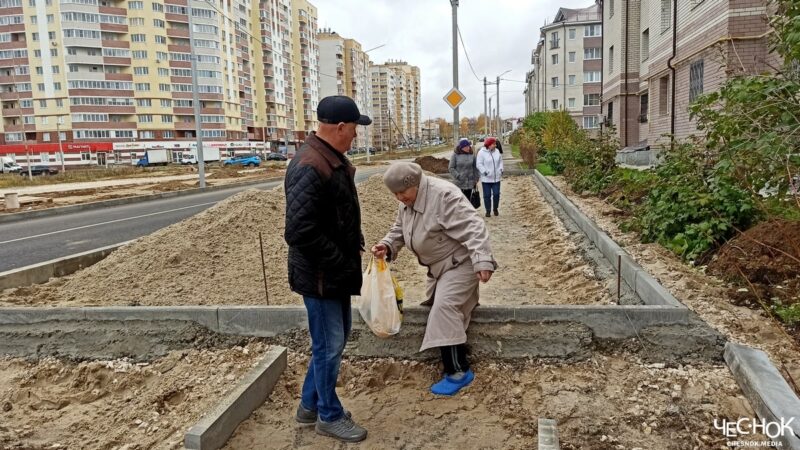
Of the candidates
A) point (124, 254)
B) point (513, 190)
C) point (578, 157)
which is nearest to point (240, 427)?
point (124, 254)

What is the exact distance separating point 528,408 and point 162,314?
2.93 m

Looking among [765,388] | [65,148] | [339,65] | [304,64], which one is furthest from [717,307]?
[339,65]

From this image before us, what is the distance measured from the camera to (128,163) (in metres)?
72.6

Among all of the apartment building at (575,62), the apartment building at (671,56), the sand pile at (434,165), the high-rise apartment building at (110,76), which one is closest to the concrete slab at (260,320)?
the apartment building at (671,56)

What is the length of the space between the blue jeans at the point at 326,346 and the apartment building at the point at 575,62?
199 feet

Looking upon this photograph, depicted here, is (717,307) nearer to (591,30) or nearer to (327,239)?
(327,239)

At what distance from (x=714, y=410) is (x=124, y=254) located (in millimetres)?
6754

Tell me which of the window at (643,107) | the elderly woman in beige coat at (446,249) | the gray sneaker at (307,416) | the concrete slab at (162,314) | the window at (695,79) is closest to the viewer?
the gray sneaker at (307,416)

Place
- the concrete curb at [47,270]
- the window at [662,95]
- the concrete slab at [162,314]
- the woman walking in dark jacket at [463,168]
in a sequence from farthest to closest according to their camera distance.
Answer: the window at [662,95] < the woman walking in dark jacket at [463,168] < the concrete curb at [47,270] < the concrete slab at [162,314]

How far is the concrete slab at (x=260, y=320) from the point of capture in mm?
4309

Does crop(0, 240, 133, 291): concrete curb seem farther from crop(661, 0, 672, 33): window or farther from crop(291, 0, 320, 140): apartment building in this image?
crop(291, 0, 320, 140): apartment building

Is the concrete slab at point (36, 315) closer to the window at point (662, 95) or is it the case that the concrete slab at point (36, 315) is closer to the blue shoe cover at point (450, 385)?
the blue shoe cover at point (450, 385)

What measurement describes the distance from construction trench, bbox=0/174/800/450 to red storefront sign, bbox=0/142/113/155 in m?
76.3

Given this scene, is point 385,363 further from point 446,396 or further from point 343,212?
point 343,212
